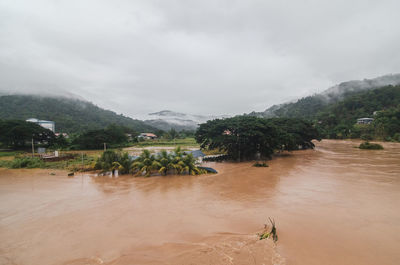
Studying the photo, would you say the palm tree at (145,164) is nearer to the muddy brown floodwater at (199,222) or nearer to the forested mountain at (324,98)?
the muddy brown floodwater at (199,222)

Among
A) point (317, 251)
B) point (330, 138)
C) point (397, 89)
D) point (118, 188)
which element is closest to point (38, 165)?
point (118, 188)

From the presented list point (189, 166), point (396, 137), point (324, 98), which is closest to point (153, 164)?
point (189, 166)

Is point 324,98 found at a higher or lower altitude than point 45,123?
higher

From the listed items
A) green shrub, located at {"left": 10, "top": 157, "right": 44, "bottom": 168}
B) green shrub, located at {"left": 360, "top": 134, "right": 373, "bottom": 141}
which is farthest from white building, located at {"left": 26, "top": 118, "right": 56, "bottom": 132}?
green shrub, located at {"left": 360, "top": 134, "right": 373, "bottom": 141}

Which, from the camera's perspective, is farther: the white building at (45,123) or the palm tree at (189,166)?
the white building at (45,123)

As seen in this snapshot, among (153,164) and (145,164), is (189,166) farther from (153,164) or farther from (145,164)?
(145,164)

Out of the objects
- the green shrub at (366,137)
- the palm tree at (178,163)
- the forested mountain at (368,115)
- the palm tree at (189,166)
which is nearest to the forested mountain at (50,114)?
the palm tree at (178,163)

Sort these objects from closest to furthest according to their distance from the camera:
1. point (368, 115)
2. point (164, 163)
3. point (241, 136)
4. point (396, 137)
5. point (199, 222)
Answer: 1. point (199, 222)
2. point (164, 163)
3. point (241, 136)
4. point (396, 137)
5. point (368, 115)
